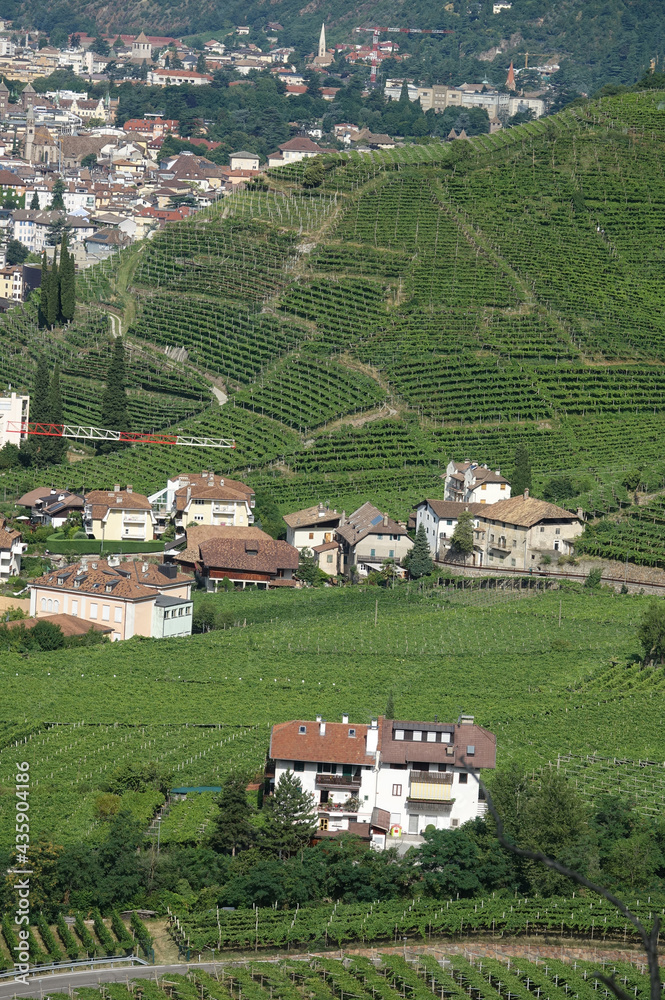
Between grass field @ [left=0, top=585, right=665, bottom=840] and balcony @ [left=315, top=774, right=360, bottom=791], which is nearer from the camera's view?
balcony @ [left=315, top=774, right=360, bottom=791]

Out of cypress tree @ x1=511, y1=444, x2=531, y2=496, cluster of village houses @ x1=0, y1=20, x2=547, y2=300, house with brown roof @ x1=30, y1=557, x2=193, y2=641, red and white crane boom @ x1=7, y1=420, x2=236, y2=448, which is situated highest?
cypress tree @ x1=511, y1=444, x2=531, y2=496

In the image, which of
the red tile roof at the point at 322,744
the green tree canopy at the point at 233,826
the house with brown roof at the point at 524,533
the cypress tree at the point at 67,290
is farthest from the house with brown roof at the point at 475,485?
the green tree canopy at the point at 233,826

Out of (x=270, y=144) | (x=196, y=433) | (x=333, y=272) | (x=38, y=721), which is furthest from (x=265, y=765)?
(x=270, y=144)

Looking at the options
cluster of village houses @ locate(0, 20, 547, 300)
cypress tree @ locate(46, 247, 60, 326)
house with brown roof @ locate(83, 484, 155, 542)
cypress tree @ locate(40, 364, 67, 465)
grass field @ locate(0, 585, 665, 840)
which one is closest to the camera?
grass field @ locate(0, 585, 665, 840)

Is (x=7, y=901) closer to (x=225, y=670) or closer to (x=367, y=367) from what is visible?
(x=225, y=670)

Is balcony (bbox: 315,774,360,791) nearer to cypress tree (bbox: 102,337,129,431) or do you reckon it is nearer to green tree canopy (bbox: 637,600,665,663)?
green tree canopy (bbox: 637,600,665,663)

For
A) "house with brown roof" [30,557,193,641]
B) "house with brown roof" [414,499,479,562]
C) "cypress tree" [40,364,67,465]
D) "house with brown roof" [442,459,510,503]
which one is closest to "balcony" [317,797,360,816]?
"house with brown roof" [30,557,193,641]
